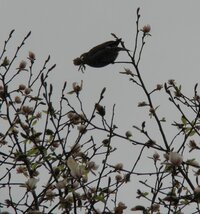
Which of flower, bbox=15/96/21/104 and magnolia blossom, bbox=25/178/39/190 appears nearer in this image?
magnolia blossom, bbox=25/178/39/190

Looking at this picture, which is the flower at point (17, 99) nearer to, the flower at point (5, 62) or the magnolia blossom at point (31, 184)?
the flower at point (5, 62)

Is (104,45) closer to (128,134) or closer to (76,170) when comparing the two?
(128,134)

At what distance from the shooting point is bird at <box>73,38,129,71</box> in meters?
4.96

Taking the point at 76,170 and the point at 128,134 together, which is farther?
the point at 128,134

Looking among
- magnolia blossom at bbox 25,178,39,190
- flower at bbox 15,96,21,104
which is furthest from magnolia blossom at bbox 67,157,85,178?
flower at bbox 15,96,21,104

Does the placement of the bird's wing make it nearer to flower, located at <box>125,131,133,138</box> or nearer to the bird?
the bird

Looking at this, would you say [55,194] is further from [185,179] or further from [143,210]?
[185,179]

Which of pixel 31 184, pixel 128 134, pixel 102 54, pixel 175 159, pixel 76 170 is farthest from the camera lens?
pixel 128 134

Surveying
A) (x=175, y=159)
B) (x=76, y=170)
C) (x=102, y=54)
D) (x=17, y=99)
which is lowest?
(x=76, y=170)

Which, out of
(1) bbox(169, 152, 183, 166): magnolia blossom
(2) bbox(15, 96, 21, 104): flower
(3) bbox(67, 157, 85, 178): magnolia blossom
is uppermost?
(2) bbox(15, 96, 21, 104): flower

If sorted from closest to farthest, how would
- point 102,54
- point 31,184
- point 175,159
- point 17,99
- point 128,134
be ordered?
point 175,159 → point 31,184 → point 102,54 → point 128,134 → point 17,99

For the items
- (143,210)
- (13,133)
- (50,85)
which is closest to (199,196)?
(143,210)

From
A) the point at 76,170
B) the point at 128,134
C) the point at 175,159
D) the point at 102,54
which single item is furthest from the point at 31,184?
the point at 102,54

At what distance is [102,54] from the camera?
4.95m
